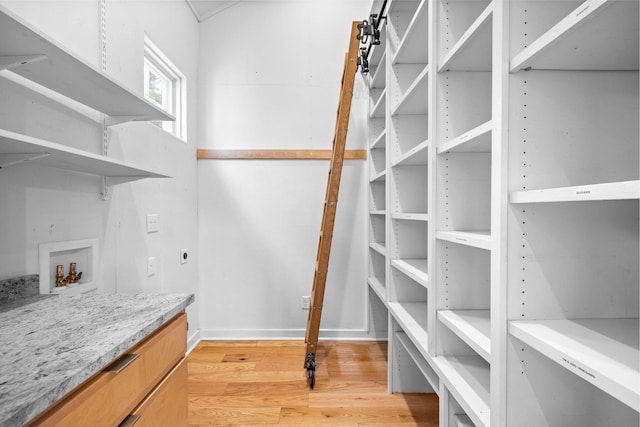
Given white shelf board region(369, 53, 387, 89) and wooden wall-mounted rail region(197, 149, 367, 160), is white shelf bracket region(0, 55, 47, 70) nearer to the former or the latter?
wooden wall-mounted rail region(197, 149, 367, 160)

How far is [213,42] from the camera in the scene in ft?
9.23

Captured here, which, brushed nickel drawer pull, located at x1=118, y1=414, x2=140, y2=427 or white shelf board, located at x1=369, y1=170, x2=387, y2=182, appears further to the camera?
white shelf board, located at x1=369, y1=170, x2=387, y2=182

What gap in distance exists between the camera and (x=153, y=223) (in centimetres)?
206

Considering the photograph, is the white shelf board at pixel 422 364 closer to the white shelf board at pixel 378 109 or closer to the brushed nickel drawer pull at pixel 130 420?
the brushed nickel drawer pull at pixel 130 420

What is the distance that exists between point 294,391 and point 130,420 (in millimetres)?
1370

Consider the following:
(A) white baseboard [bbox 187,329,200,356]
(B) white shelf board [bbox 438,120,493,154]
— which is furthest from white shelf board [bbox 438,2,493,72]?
(A) white baseboard [bbox 187,329,200,356]

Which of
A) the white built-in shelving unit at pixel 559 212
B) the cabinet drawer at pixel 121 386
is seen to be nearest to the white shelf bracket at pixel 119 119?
the cabinet drawer at pixel 121 386

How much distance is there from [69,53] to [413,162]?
164cm

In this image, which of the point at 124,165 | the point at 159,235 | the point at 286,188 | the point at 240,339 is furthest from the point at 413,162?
the point at 240,339

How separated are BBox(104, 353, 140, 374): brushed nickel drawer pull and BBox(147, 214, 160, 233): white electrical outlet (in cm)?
133

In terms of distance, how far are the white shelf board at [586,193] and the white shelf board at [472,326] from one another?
0.46 meters

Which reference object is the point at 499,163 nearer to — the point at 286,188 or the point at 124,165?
the point at 124,165

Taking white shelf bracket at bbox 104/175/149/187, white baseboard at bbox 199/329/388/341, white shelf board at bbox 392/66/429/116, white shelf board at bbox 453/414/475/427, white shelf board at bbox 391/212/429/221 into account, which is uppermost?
white shelf board at bbox 392/66/429/116

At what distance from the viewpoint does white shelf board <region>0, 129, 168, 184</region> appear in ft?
2.61
